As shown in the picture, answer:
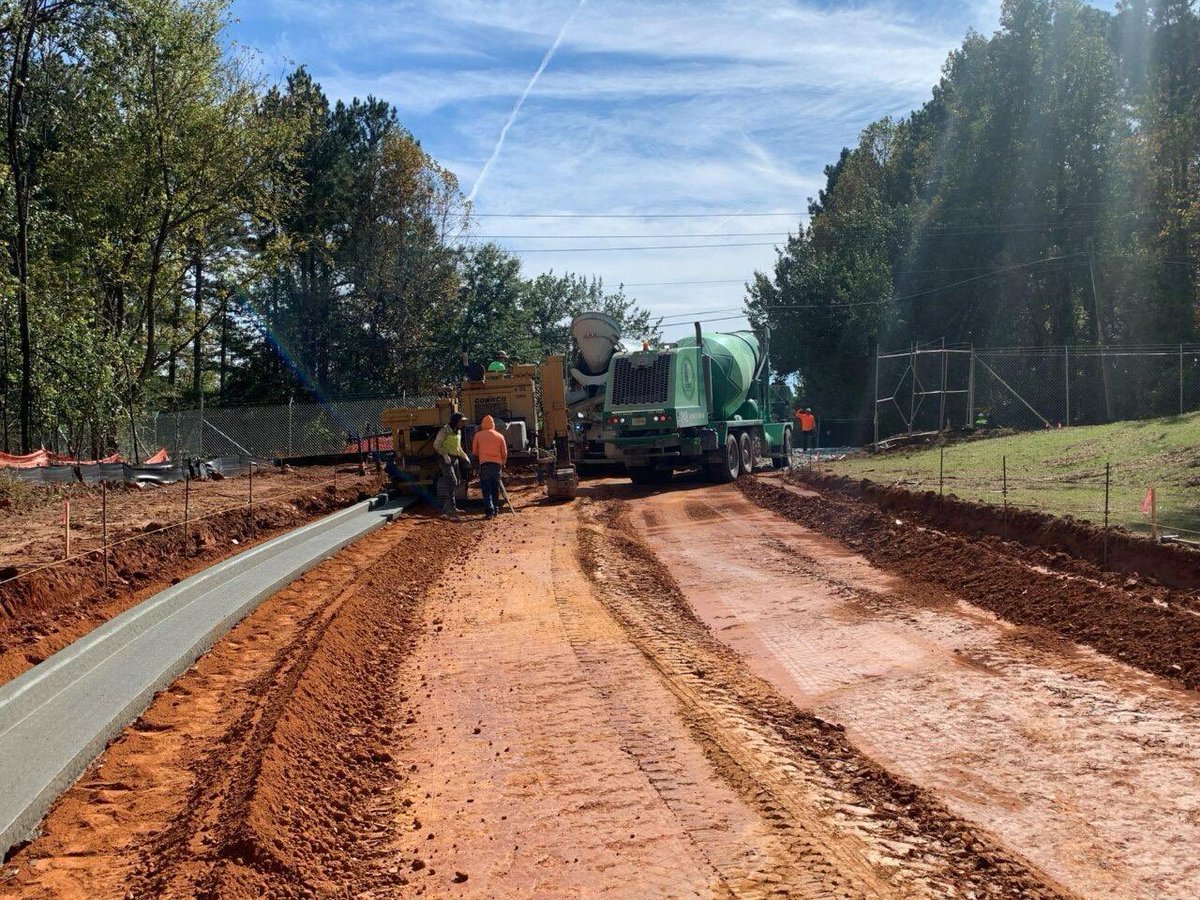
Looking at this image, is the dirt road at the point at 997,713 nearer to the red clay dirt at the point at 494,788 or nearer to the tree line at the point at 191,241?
the red clay dirt at the point at 494,788

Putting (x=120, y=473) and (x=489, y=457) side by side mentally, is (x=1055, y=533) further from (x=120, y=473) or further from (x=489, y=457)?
(x=120, y=473)

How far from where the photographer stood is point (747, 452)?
25.1m

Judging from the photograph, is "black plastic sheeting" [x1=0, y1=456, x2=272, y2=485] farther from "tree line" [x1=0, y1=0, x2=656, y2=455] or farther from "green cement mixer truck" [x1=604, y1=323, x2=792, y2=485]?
"green cement mixer truck" [x1=604, y1=323, x2=792, y2=485]

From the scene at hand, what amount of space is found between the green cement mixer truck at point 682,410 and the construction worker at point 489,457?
13.7ft

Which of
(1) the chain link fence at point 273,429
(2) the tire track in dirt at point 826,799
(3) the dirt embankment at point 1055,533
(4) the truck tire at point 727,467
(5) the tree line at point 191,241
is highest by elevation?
(5) the tree line at point 191,241

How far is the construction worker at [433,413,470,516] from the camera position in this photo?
1855 centimetres

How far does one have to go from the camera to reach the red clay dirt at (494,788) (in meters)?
4.36

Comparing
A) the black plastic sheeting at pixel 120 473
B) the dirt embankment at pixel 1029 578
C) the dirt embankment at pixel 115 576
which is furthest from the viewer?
the black plastic sheeting at pixel 120 473

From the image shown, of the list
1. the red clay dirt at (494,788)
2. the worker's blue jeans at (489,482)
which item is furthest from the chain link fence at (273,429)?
the red clay dirt at (494,788)

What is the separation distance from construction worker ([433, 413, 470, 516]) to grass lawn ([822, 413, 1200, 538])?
7811mm

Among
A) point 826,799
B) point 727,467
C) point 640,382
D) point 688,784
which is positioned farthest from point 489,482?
point 826,799

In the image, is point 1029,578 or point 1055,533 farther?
point 1055,533

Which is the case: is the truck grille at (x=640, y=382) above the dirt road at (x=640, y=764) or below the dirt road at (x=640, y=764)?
above

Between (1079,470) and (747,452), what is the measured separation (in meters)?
9.50
